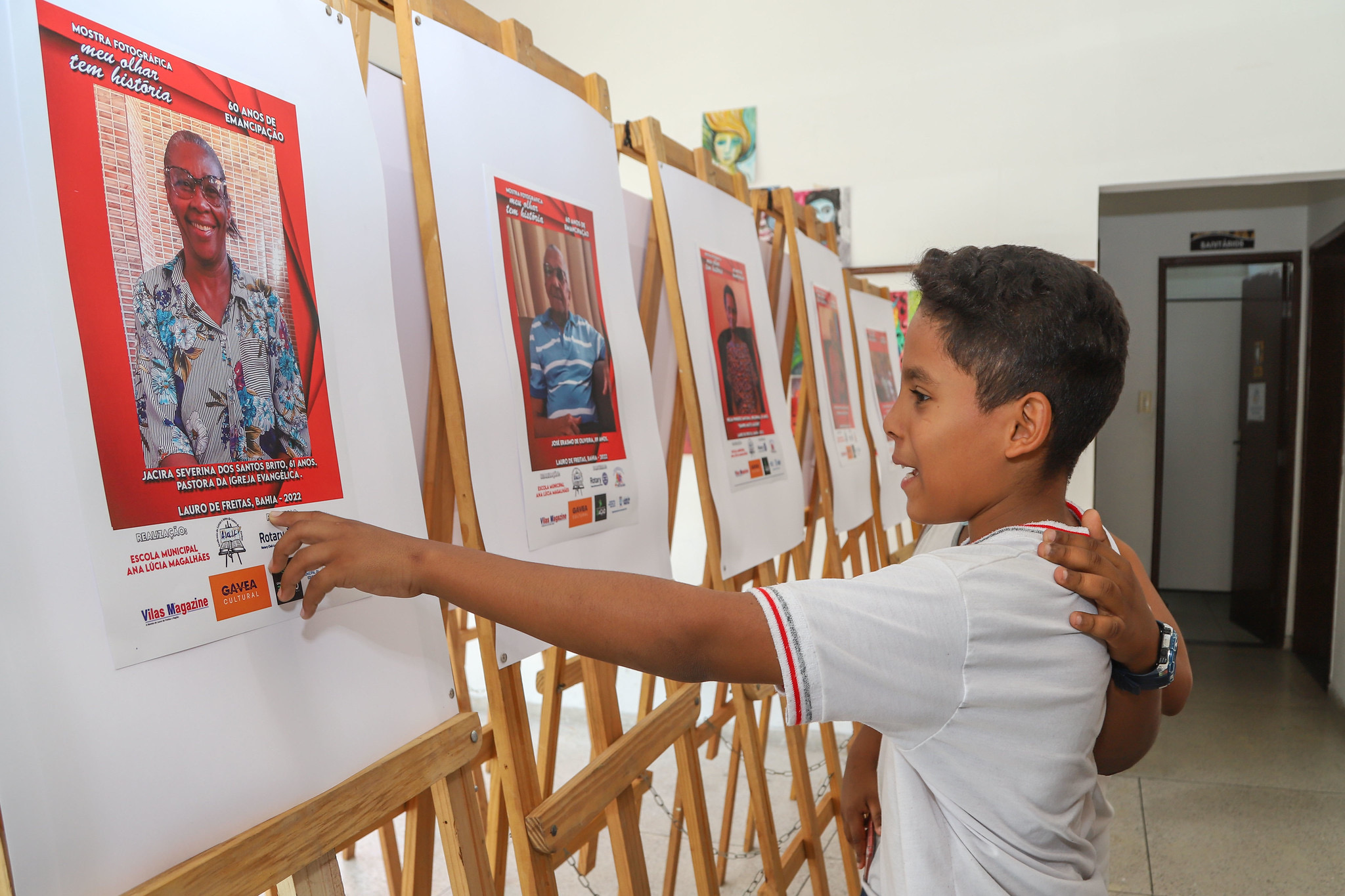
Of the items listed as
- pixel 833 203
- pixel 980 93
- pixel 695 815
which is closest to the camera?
pixel 695 815

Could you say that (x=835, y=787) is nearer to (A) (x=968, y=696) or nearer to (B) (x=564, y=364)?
(B) (x=564, y=364)

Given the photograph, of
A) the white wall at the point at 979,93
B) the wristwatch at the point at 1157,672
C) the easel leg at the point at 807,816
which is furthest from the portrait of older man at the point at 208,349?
the white wall at the point at 979,93

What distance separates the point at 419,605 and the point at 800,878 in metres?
2.18

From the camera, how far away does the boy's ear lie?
2.80 ft

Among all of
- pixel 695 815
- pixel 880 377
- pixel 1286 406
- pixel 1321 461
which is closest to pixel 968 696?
pixel 695 815

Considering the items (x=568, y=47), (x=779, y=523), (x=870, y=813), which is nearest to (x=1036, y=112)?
(x=568, y=47)

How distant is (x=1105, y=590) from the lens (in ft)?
2.58

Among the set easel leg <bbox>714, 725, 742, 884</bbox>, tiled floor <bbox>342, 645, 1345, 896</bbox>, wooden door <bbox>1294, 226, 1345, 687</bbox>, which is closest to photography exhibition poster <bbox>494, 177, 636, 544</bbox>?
easel leg <bbox>714, 725, 742, 884</bbox>

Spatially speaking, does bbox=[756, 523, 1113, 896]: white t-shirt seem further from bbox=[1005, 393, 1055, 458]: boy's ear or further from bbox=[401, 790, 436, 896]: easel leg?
bbox=[401, 790, 436, 896]: easel leg

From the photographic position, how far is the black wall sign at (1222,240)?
5375 mm

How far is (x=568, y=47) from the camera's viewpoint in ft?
14.2

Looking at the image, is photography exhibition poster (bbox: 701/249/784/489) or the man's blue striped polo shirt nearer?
the man's blue striped polo shirt

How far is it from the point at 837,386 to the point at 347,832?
2241mm

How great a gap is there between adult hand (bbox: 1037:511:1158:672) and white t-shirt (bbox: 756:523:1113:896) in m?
0.01
